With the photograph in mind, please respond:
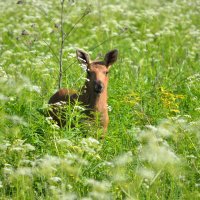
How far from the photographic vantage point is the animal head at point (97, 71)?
8.63 meters

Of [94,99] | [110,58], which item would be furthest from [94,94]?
[110,58]

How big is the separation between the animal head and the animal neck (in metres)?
0.07

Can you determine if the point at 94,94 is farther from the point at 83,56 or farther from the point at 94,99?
the point at 83,56

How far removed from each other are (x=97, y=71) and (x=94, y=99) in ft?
1.10

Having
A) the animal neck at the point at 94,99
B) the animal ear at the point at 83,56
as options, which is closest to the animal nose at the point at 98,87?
the animal neck at the point at 94,99

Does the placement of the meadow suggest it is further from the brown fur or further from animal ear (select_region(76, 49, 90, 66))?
animal ear (select_region(76, 49, 90, 66))

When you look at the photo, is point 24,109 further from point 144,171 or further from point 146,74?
point 146,74

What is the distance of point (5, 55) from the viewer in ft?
38.0

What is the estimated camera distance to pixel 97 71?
888cm

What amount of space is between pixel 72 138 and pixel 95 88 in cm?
132

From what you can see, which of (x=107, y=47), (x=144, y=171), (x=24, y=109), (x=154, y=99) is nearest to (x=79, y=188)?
(x=144, y=171)

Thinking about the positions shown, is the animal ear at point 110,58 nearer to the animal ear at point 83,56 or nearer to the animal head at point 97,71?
the animal head at point 97,71

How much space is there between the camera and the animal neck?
8.77 meters

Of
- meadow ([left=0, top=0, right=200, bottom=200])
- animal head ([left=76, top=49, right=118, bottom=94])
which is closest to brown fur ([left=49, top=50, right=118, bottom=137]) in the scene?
animal head ([left=76, top=49, right=118, bottom=94])
